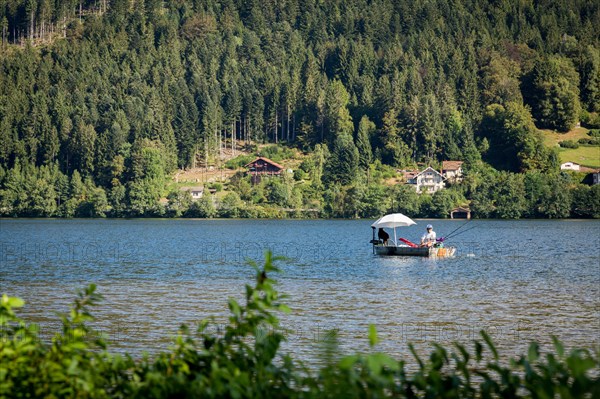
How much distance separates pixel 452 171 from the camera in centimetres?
Result: 17488

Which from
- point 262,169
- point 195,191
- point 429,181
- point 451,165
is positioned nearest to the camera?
point 429,181

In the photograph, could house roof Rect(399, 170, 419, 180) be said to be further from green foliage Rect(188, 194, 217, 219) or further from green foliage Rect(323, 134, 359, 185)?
green foliage Rect(188, 194, 217, 219)

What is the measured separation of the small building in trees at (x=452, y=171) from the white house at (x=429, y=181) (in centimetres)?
211

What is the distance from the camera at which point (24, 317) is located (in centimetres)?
2845

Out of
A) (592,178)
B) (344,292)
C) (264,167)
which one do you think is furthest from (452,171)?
(344,292)

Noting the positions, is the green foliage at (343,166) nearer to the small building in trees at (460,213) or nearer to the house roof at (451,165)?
the house roof at (451,165)

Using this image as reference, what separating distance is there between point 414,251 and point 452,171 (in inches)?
4629

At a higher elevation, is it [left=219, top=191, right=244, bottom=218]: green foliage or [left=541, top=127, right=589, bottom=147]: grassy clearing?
[left=541, top=127, right=589, bottom=147]: grassy clearing

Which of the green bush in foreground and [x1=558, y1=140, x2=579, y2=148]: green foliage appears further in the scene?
[x1=558, y1=140, x2=579, y2=148]: green foliage

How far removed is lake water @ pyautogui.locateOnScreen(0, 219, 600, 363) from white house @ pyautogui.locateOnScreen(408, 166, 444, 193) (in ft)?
320

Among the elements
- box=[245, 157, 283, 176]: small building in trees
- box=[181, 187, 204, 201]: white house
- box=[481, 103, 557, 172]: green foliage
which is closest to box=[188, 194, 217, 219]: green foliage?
box=[181, 187, 204, 201]: white house

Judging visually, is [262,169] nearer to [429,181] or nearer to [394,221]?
[429,181]

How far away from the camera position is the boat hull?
195ft

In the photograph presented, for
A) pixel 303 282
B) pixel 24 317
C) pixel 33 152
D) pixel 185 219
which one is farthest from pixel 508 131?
pixel 24 317
